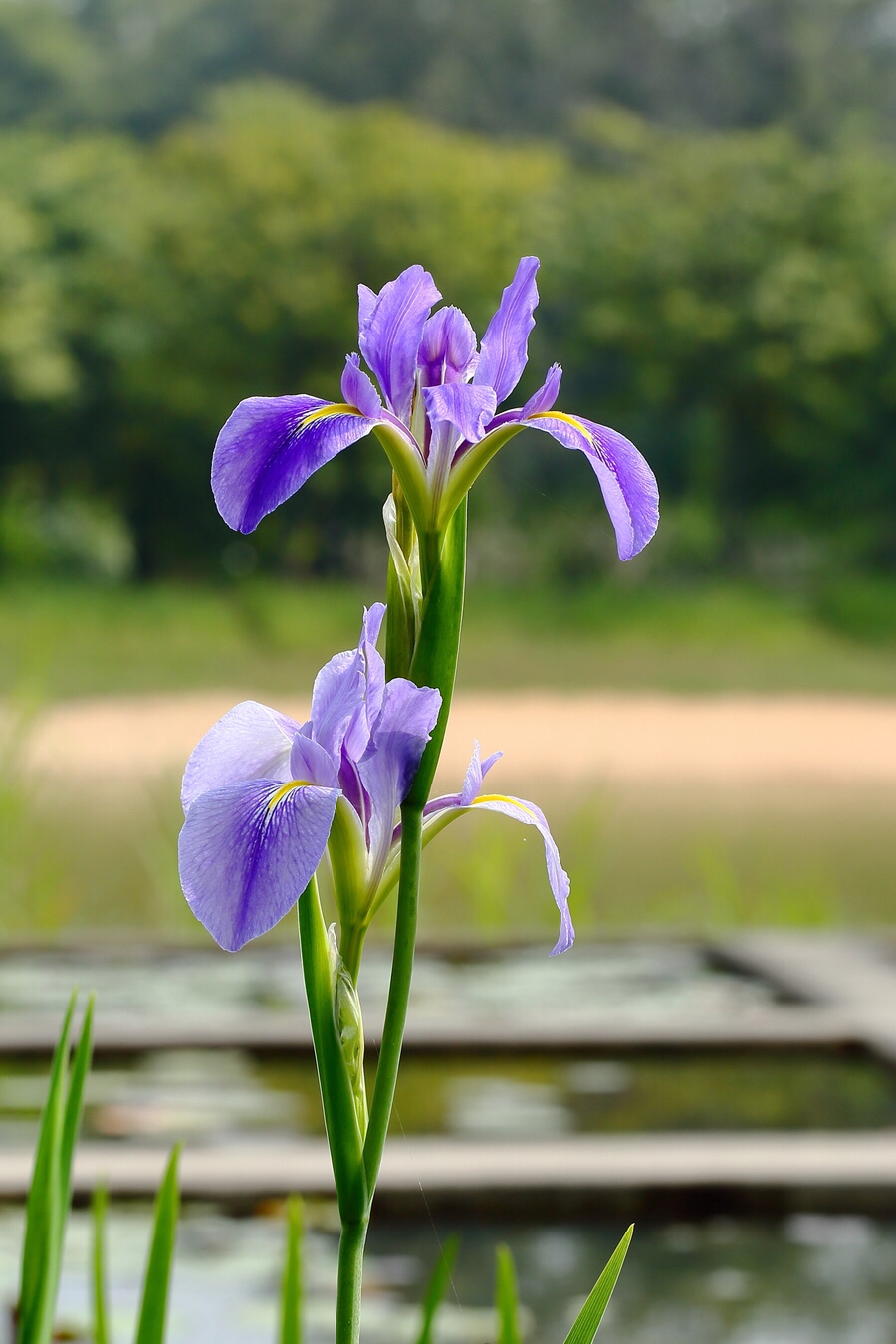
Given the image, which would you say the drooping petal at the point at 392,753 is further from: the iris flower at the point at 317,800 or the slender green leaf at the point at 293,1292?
the slender green leaf at the point at 293,1292

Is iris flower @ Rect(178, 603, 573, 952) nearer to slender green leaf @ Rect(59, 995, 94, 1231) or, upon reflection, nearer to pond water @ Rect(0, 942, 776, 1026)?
slender green leaf @ Rect(59, 995, 94, 1231)

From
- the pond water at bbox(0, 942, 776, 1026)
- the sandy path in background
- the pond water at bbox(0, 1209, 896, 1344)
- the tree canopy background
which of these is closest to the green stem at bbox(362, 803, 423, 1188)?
the pond water at bbox(0, 1209, 896, 1344)

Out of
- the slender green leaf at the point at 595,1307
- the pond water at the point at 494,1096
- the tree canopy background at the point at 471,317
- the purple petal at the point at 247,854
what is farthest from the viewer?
the tree canopy background at the point at 471,317

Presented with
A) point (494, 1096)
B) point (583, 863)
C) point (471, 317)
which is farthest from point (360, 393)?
point (471, 317)

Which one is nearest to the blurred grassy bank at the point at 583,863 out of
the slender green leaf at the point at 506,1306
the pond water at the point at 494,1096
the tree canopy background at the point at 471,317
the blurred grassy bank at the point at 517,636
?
the pond water at the point at 494,1096

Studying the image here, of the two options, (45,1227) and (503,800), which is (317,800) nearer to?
(503,800)

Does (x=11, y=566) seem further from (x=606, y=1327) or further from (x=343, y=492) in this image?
(x=606, y=1327)

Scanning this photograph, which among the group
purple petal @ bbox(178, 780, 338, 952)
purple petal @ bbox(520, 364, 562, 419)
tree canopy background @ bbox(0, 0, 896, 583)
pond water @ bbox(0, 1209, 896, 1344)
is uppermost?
tree canopy background @ bbox(0, 0, 896, 583)
